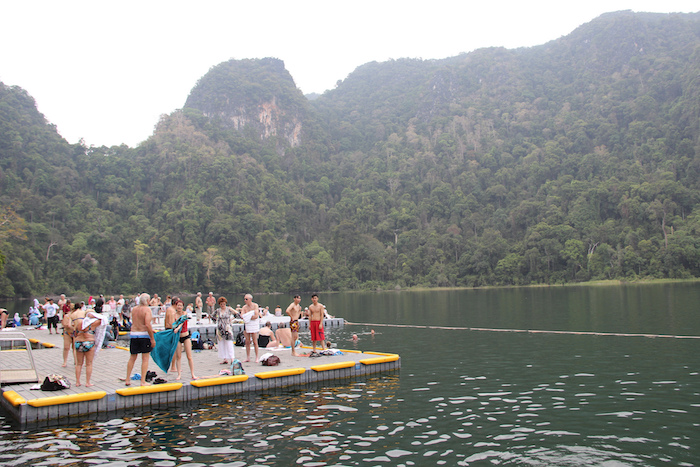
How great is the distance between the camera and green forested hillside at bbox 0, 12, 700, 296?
99625 mm

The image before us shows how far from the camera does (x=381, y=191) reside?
152 metres

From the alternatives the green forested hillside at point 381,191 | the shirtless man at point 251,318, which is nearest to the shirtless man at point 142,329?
the shirtless man at point 251,318

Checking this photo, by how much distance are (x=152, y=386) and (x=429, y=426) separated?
644 centimetres

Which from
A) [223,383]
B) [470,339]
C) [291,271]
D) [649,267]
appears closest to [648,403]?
[223,383]

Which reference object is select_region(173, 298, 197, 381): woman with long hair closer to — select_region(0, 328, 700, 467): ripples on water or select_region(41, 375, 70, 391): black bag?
select_region(0, 328, 700, 467): ripples on water

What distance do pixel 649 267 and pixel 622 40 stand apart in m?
135

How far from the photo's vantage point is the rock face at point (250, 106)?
183 m

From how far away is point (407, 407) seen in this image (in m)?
11.8

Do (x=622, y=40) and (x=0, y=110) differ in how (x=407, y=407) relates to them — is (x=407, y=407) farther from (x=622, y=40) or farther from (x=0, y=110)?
(x=622, y=40)

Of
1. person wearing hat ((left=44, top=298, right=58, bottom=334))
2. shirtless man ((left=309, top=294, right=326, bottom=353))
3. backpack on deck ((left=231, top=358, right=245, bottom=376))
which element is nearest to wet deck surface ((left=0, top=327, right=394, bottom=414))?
backpack on deck ((left=231, top=358, right=245, bottom=376))

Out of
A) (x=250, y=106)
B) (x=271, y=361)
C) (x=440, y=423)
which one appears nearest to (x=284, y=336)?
(x=271, y=361)

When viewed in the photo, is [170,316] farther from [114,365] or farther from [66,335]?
[114,365]

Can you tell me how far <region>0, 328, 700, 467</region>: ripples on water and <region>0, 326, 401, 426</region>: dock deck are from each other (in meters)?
0.51

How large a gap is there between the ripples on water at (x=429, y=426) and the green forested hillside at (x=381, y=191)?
168ft
